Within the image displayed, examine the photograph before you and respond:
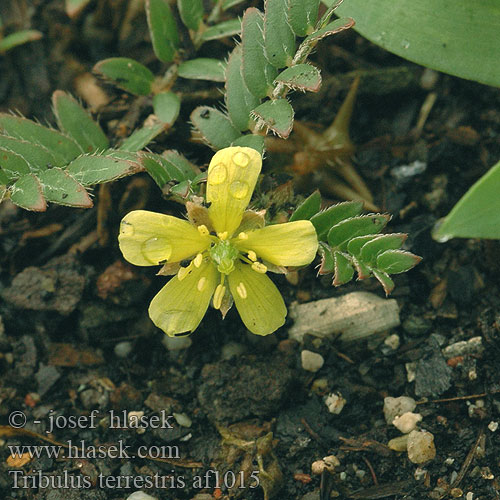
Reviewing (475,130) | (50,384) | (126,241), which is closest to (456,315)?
(475,130)

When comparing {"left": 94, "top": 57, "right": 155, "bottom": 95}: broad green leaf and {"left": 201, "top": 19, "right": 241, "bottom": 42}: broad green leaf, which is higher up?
{"left": 201, "top": 19, "right": 241, "bottom": 42}: broad green leaf

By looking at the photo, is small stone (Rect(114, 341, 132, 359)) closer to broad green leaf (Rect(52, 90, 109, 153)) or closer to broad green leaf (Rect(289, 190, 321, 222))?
broad green leaf (Rect(52, 90, 109, 153))

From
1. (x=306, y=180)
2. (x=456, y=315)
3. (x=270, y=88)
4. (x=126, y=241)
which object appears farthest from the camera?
(x=306, y=180)

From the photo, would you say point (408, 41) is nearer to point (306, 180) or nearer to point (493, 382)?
point (306, 180)

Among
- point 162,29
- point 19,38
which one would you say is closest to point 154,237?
point 162,29

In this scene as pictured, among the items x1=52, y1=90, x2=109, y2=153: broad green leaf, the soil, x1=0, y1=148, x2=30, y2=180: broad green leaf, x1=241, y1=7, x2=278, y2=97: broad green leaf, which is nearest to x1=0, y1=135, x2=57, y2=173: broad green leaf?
x1=0, y1=148, x2=30, y2=180: broad green leaf

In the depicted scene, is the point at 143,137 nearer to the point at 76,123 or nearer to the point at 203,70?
the point at 76,123
